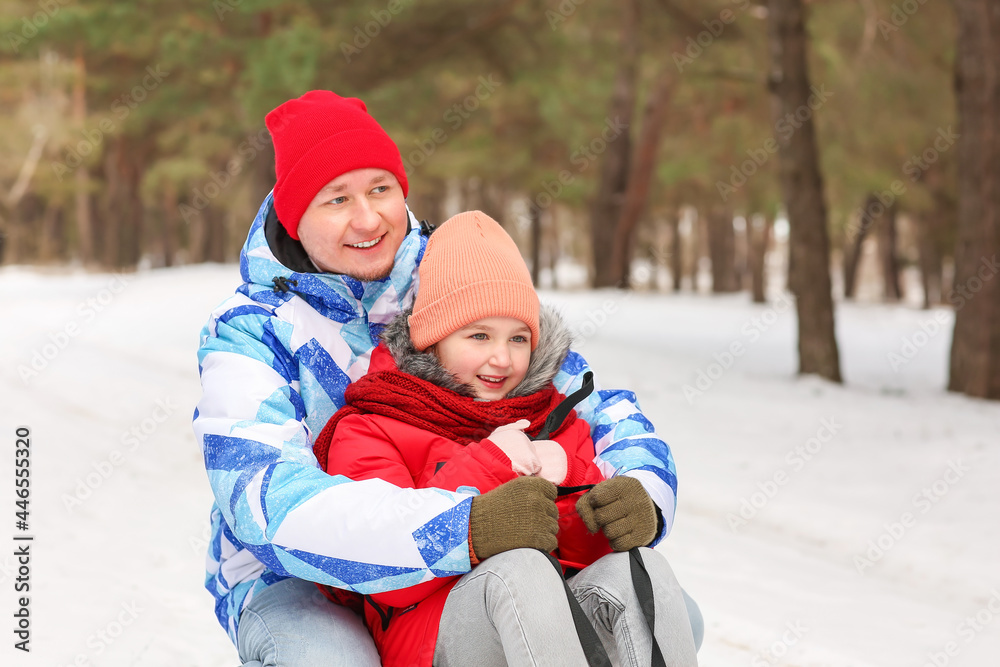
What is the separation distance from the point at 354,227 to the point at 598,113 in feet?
56.3

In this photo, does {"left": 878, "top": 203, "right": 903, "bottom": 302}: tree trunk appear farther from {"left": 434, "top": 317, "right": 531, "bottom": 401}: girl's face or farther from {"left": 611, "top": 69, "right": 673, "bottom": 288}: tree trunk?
{"left": 434, "top": 317, "right": 531, "bottom": 401}: girl's face

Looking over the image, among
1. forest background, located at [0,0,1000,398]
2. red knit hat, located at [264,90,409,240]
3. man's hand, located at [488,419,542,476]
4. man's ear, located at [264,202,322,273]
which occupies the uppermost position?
forest background, located at [0,0,1000,398]

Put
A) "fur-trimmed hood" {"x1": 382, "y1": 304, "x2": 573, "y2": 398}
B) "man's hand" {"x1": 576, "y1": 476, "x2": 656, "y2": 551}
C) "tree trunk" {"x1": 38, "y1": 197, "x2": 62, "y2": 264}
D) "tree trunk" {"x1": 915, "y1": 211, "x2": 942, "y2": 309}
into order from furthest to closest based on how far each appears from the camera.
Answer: "tree trunk" {"x1": 38, "y1": 197, "x2": 62, "y2": 264}
"tree trunk" {"x1": 915, "y1": 211, "x2": 942, "y2": 309}
"fur-trimmed hood" {"x1": 382, "y1": 304, "x2": 573, "y2": 398}
"man's hand" {"x1": 576, "y1": 476, "x2": 656, "y2": 551}

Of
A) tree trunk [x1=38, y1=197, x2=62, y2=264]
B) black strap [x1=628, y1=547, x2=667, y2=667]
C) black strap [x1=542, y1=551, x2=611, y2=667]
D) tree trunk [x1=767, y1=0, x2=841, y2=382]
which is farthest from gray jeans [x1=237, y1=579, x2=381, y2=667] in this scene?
tree trunk [x1=38, y1=197, x2=62, y2=264]

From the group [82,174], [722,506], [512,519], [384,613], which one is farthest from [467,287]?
[82,174]

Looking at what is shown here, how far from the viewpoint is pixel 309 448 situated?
77.5 inches

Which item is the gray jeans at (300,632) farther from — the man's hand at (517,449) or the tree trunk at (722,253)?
the tree trunk at (722,253)

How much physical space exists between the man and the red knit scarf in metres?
0.11

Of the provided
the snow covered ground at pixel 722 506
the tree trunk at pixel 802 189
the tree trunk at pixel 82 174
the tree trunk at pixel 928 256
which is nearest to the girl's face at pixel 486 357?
the snow covered ground at pixel 722 506

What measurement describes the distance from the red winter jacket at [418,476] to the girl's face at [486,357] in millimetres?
214

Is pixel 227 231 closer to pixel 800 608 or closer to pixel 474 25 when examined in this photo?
pixel 474 25

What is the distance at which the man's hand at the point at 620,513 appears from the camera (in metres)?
1.91

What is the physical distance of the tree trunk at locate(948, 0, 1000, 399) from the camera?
7.50 meters

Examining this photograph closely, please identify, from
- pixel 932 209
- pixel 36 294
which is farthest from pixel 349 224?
pixel 932 209
